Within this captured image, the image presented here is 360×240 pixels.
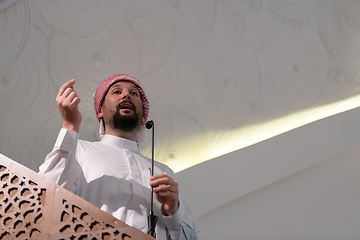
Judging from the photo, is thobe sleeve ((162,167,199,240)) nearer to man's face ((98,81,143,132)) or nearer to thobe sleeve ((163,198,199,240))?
thobe sleeve ((163,198,199,240))

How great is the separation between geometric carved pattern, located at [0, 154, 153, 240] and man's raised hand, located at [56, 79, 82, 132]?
0.32 meters

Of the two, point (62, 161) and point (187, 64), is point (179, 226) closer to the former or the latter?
point (62, 161)

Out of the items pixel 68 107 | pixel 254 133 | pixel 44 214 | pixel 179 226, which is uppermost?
pixel 254 133

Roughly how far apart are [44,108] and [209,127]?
1369 millimetres

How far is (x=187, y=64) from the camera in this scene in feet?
8.89

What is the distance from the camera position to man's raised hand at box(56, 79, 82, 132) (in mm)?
1216

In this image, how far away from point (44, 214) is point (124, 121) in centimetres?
86

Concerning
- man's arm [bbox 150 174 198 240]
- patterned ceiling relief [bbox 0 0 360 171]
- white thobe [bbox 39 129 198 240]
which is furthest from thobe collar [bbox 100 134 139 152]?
patterned ceiling relief [bbox 0 0 360 171]

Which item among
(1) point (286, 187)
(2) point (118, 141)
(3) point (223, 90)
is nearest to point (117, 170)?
(2) point (118, 141)

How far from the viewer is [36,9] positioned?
6.99ft

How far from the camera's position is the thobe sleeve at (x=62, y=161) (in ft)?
3.96

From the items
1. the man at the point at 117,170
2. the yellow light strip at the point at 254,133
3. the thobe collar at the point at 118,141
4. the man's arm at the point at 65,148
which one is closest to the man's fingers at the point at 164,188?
the man at the point at 117,170

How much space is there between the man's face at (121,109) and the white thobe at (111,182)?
191 mm

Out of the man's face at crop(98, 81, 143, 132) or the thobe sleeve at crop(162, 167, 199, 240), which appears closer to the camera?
the thobe sleeve at crop(162, 167, 199, 240)
